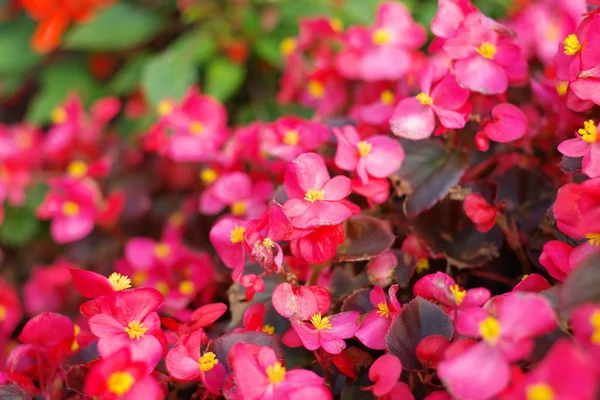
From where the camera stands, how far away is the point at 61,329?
27.0 inches

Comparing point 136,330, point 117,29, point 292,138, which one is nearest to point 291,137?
point 292,138

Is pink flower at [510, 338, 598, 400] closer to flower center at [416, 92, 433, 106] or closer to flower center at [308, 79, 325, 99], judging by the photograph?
flower center at [416, 92, 433, 106]

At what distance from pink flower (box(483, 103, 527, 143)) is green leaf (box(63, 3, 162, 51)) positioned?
39.8 inches

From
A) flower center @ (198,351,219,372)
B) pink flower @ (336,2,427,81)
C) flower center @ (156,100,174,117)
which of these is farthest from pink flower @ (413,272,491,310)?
flower center @ (156,100,174,117)

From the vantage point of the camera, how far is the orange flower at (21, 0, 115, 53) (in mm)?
1470

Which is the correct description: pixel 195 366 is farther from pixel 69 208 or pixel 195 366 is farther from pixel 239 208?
pixel 69 208

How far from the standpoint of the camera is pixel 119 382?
531 mm

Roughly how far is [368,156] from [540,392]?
379 mm

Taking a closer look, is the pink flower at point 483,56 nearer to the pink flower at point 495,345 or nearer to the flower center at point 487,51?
the flower center at point 487,51

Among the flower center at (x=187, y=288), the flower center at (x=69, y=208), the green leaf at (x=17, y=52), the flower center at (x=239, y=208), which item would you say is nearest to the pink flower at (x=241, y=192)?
the flower center at (x=239, y=208)

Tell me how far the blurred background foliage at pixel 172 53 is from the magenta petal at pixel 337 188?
0.66m

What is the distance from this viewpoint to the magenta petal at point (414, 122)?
2.37 ft

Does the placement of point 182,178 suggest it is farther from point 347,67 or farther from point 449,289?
point 449,289

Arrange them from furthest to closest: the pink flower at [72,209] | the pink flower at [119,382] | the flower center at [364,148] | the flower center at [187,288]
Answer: the pink flower at [72,209]
the flower center at [187,288]
the flower center at [364,148]
the pink flower at [119,382]
